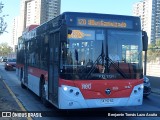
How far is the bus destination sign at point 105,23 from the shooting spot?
31.2 feet

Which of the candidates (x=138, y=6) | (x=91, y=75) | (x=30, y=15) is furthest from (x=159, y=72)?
(x=91, y=75)

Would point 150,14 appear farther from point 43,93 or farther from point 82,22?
point 82,22

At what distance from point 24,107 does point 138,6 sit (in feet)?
229

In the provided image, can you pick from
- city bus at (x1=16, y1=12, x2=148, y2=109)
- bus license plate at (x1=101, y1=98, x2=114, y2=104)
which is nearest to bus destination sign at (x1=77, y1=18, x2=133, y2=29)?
city bus at (x1=16, y1=12, x2=148, y2=109)

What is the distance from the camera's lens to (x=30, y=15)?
163ft

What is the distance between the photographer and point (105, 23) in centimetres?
967

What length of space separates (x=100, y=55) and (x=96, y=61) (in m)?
0.21

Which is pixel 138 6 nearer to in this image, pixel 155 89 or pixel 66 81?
pixel 155 89

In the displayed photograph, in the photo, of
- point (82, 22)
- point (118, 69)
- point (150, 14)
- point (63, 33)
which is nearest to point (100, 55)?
point (118, 69)

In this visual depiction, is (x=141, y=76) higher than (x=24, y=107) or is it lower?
higher

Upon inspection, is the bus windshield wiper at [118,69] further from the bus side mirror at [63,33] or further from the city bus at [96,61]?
the bus side mirror at [63,33]

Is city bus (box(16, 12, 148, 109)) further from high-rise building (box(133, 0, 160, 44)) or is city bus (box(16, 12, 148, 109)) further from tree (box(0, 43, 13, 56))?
tree (box(0, 43, 13, 56))

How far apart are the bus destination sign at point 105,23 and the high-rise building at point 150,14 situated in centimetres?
6640

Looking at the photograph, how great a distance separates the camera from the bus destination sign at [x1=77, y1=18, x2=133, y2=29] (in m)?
9.51
